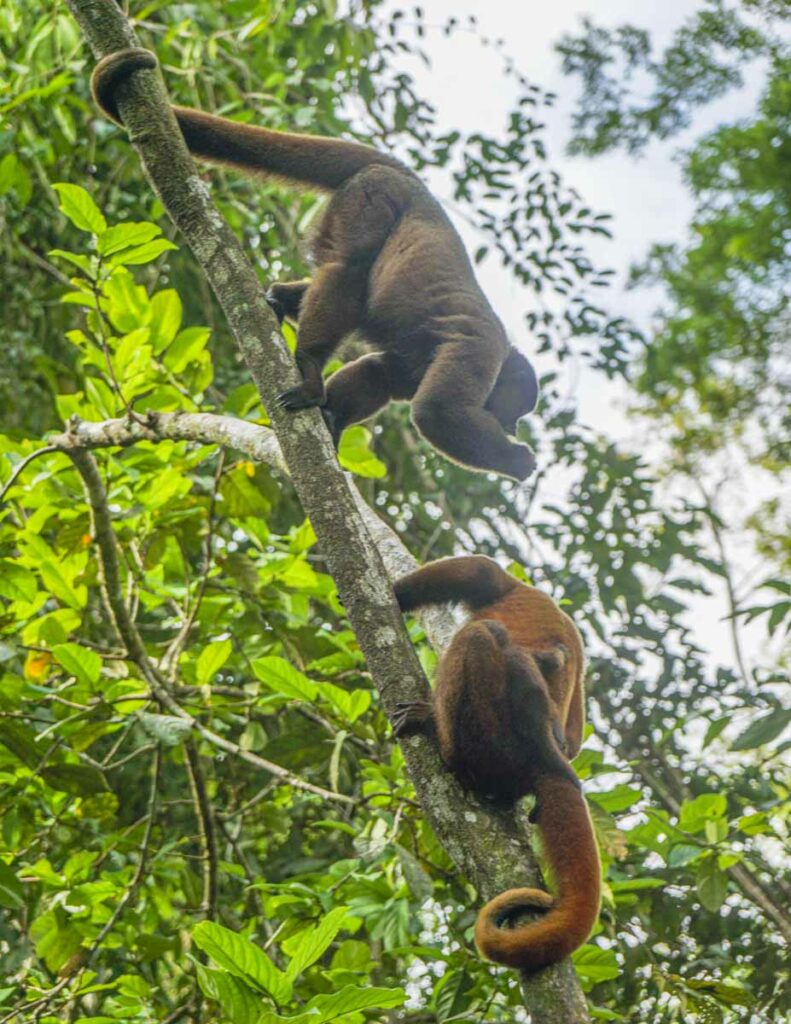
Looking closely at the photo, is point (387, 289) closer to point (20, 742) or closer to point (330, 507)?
point (330, 507)

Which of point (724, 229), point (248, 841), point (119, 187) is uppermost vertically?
point (724, 229)

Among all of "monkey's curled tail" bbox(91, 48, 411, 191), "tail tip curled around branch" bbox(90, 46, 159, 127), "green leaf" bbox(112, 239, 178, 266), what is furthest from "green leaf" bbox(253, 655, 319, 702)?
"monkey's curled tail" bbox(91, 48, 411, 191)

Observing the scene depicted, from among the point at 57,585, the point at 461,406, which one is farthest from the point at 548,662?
the point at 57,585

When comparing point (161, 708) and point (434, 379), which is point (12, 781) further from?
point (434, 379)

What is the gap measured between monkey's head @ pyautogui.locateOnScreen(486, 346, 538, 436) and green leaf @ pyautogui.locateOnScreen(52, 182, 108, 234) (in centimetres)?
217

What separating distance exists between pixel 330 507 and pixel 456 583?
119 centimetres

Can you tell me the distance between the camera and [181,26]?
5.66 meters

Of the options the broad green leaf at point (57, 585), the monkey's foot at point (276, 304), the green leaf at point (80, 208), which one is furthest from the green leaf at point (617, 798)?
the green leaf at point (80, 208)

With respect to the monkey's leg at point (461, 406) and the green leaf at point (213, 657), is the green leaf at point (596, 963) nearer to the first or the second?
the green leaf at point (213, 657)

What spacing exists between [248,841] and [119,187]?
4.28m

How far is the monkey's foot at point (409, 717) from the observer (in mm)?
2631

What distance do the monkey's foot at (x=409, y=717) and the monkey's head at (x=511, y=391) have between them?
2.76 meters

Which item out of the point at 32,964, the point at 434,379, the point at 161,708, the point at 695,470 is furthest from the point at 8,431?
the point at 695,470

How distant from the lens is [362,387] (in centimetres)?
466
